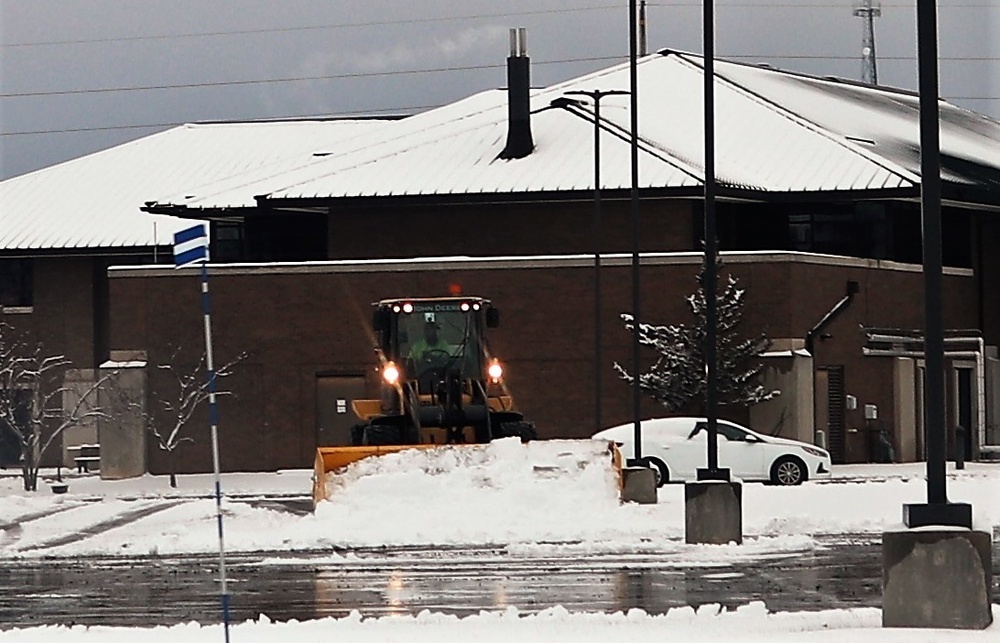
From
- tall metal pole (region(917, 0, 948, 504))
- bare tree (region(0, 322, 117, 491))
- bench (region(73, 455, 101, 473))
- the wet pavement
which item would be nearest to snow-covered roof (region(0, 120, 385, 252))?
bare tree (region(0, 322, 117, 491))

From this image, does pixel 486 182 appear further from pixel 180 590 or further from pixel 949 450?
pixel 180 590

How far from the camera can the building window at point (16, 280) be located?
60.4 meters

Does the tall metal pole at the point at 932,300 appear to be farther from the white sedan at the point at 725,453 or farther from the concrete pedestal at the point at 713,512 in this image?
the white sedan at the point at 725,453

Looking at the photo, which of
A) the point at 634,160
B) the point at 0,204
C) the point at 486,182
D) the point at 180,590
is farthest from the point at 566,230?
the point at 180,590

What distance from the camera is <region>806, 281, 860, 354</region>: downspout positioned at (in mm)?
47000

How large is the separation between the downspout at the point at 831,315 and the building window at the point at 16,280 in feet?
84.2

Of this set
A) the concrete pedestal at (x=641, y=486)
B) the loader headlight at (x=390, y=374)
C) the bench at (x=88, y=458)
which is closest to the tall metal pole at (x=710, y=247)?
the concrete pedestal at (x=641, y=486)

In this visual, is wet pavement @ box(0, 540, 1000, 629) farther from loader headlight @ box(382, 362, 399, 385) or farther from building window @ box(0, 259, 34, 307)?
building window @ box(0, 259, 34, 307)

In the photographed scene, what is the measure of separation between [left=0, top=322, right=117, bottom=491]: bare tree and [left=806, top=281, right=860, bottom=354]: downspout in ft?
55.7

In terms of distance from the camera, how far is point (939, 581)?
13680mm

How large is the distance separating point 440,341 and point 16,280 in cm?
3217

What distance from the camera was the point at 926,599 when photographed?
13688mm

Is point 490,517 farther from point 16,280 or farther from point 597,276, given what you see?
point 16,280

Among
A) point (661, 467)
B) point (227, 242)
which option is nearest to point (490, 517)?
point (661, 467)
